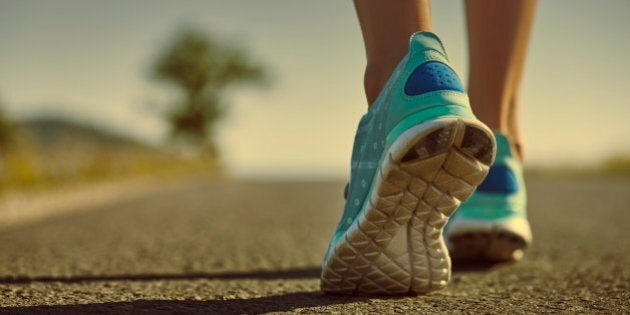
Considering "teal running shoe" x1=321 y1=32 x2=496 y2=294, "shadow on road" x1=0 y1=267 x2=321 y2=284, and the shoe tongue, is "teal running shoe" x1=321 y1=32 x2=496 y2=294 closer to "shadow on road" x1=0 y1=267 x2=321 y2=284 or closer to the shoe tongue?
the shoe tongue

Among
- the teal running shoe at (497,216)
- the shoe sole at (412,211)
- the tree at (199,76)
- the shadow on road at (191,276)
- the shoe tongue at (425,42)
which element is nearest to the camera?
the shoe sole at (412,211)

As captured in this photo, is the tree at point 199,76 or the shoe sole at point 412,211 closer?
the shoe sole at point 412,211

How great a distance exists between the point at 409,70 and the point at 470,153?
0.20 metres

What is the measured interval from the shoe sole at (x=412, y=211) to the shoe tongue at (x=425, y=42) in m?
0.22

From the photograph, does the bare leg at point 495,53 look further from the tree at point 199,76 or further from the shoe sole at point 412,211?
the tree at point 199,76

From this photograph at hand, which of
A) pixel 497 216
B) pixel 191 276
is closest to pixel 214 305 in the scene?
pixel 191 276

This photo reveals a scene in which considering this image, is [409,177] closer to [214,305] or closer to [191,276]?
[214,305]

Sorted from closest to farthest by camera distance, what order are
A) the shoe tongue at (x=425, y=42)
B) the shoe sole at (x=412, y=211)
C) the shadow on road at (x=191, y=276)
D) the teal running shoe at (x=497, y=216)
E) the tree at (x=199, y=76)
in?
the shoe sole at (x=412, y=211)
the shoe tongue at (x=425, y=42)
the shadow on road at (x=191, y=276)
the teal running shoe at (x=497, y=216)
the tree at (x=199, y=76)

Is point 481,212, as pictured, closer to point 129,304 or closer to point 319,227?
point 129,304

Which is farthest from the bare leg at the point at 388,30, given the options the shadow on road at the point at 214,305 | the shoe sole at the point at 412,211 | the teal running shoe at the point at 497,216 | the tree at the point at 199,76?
the tree at the point at 199,76

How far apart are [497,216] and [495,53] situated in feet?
1.43

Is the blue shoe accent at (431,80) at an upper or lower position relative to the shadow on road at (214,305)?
upper

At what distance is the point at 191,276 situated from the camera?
1736 millimetres

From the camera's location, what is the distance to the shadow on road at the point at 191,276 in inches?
63.7
